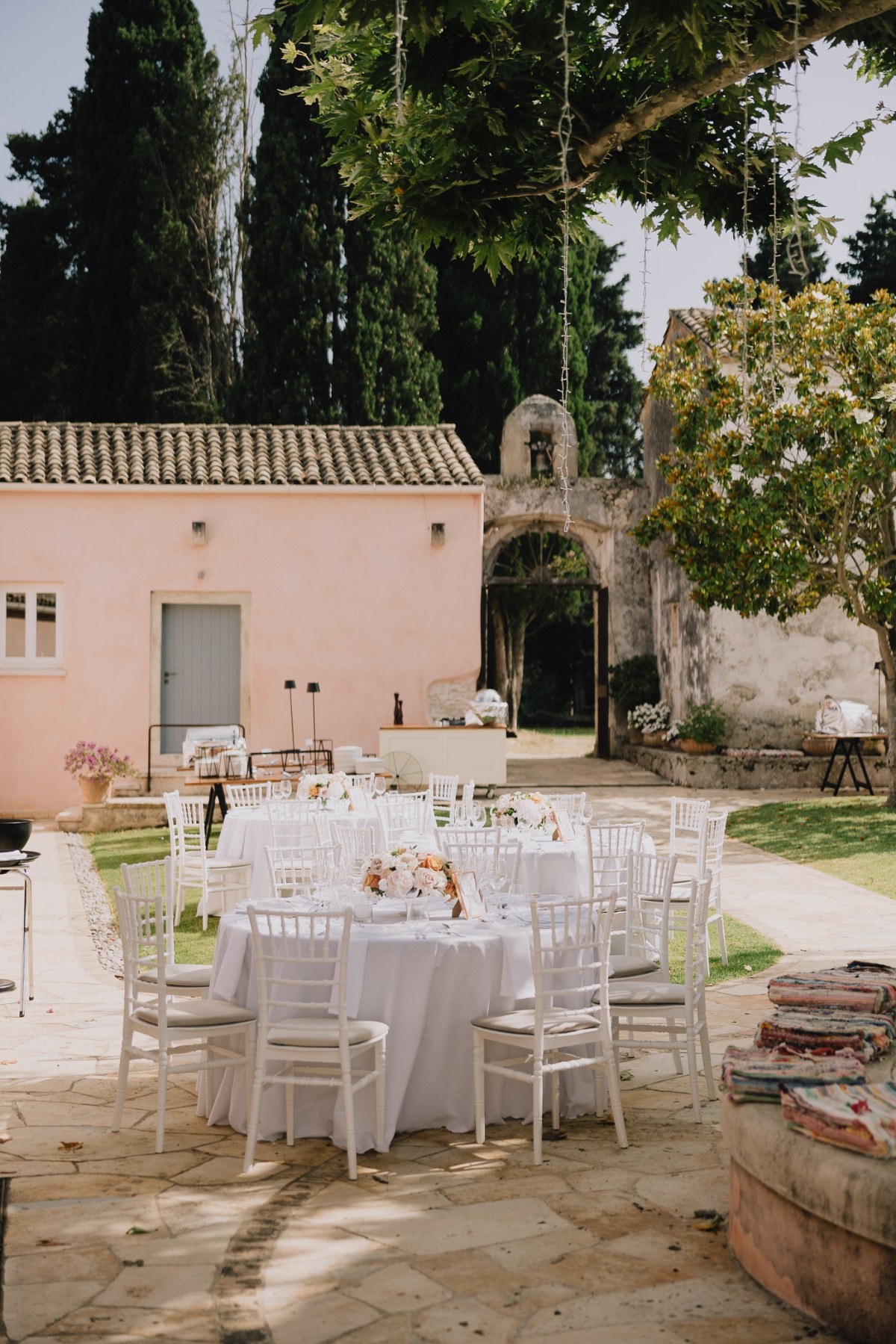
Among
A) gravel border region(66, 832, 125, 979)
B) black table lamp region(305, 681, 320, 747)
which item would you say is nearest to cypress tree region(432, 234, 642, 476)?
black table lamp region(305, 681, 320, 747)

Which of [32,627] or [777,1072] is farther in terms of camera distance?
[32,627]

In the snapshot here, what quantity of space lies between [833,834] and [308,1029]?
996 centimetres

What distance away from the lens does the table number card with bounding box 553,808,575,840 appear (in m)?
8.44

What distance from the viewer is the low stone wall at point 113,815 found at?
49.8 feet

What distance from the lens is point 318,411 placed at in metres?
24.8

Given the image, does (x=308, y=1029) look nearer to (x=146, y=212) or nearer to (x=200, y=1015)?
(x=200, y=1015)

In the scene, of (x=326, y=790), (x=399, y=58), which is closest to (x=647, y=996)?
(x=399, y=58)

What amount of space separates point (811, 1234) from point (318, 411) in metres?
22.5

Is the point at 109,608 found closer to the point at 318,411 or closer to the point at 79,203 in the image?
the point at 318,411

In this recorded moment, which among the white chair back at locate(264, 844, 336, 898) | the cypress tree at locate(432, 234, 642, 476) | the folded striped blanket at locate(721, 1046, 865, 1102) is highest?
the cypress tree at locate(432, 234, 642, 476)

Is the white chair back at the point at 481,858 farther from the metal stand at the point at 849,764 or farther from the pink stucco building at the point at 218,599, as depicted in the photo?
the metal stand at the point at 849,764

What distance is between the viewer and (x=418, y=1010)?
5.12 m

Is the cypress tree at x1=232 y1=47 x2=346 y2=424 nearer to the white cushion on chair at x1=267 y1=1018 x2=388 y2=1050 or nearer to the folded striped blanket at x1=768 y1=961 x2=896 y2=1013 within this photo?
the white cushion on chair at x1=267 y1=1018 x2=388 y2=1050

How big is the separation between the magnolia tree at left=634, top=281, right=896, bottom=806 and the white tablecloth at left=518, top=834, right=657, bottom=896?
23.8 feet
